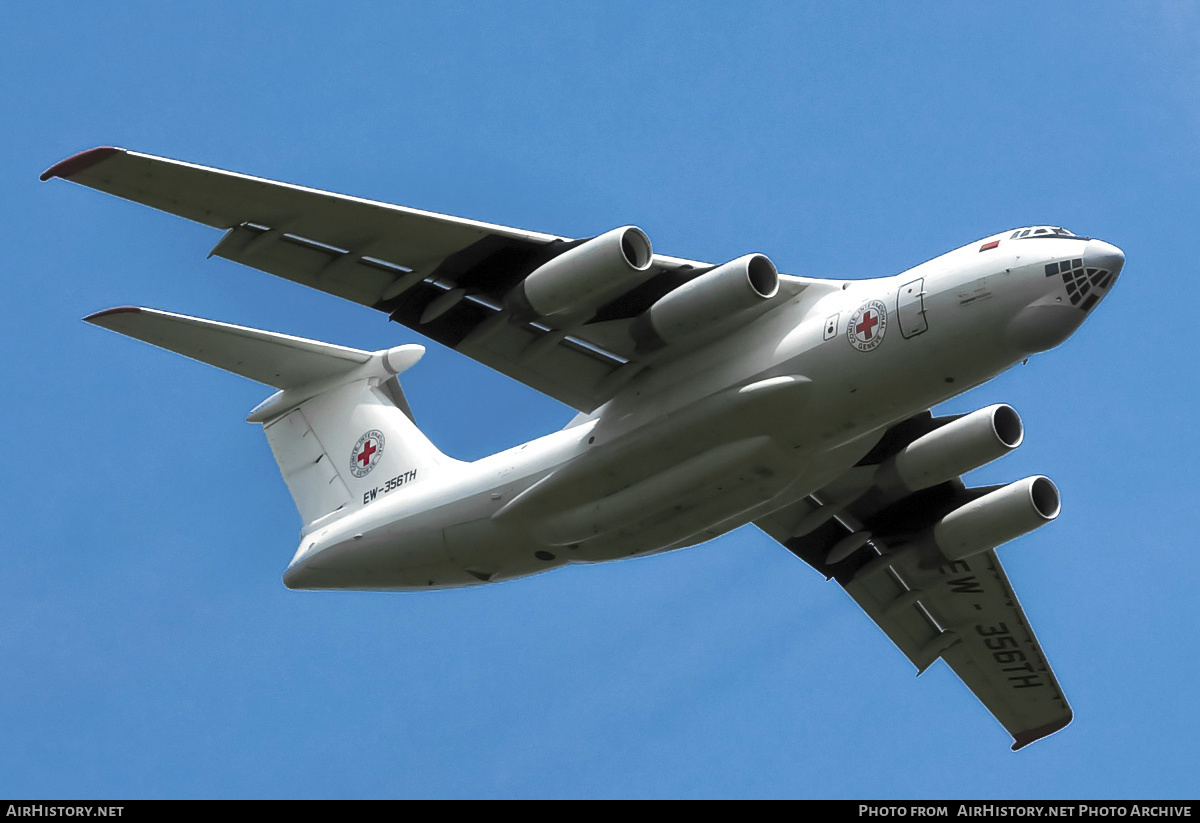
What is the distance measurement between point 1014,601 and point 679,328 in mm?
5407

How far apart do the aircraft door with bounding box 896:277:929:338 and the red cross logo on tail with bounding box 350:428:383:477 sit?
18.9ft

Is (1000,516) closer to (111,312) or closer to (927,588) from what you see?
(927,588)

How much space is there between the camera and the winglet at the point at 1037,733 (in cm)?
1593

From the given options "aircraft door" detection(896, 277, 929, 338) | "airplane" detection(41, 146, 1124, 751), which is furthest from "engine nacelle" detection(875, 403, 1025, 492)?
"aircraft door" detection(896, 277, 929, 338)

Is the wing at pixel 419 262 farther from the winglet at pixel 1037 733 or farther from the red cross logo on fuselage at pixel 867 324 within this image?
the winglet at pixel 1037 733

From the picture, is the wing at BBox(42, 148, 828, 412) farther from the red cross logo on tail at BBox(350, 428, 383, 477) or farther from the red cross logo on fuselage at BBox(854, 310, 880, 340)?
the red cross logo on tail at BBox(350, 428, 383, 477)

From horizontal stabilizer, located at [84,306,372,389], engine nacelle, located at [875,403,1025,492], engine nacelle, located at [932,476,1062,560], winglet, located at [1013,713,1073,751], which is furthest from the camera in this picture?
winglet, located at [1013,713,1073,751]

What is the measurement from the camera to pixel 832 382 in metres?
11.8

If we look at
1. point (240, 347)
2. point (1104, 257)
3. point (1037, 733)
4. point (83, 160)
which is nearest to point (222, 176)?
point (83, 160)

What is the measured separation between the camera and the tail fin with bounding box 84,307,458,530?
14.8 m

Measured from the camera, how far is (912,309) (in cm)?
1155

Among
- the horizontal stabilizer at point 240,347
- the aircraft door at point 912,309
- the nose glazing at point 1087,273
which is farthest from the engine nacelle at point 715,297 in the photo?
the horizontal stabilizer at point 240,347
